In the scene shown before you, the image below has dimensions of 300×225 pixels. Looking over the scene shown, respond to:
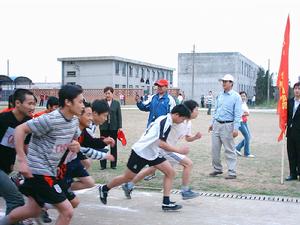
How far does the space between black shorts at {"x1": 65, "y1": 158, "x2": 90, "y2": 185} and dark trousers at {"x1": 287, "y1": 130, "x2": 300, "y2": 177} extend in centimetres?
446

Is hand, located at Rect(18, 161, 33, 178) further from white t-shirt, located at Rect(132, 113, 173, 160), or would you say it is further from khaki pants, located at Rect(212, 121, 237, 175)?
khaki pants, located at Rect(212, 121, 237, 175)

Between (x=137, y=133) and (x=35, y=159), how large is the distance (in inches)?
496

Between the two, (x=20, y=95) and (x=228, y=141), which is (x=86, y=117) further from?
(x=228, y=141)

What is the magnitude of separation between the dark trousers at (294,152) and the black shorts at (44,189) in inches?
208

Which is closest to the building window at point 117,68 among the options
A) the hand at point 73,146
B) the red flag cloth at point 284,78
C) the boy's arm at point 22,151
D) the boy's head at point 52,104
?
the red flag cloth at point 284,78

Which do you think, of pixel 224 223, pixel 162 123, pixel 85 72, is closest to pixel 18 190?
pixel 162 123

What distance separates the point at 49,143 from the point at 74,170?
1.17 metres

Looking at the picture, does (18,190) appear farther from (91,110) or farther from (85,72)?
(85,72)

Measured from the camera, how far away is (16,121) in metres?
4.76

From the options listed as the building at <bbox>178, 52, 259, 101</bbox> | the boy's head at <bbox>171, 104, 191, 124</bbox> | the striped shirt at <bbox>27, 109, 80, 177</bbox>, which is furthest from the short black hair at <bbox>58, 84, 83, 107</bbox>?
the building at <bbox>178, 52, 259, 101</bbox>

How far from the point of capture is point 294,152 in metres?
8.21

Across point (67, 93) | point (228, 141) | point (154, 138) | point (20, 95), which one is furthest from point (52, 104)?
point (228, 141)

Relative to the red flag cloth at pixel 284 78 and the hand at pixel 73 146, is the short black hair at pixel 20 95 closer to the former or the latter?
the hand at pixel 73 146

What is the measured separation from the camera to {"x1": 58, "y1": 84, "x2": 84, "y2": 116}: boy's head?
413cm
